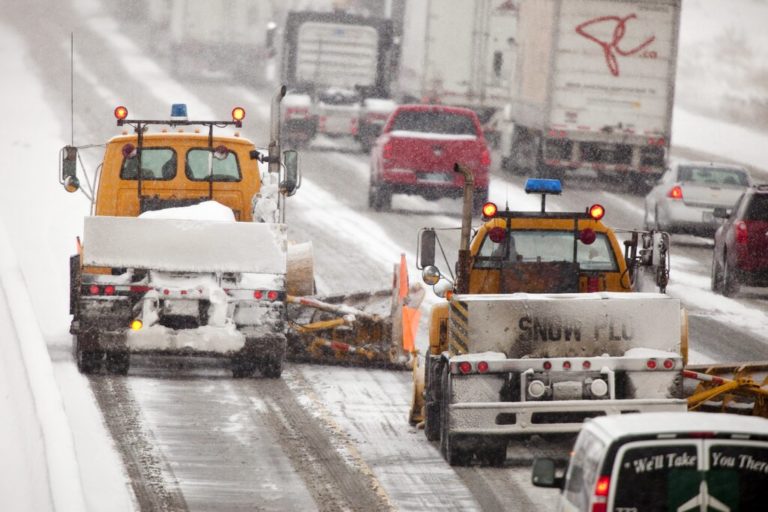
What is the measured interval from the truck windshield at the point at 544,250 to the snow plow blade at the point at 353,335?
290 cm

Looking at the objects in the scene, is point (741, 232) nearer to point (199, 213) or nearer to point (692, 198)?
point (692, 198)

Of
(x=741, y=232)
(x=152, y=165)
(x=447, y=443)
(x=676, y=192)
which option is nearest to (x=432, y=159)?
(x=676, y=192)

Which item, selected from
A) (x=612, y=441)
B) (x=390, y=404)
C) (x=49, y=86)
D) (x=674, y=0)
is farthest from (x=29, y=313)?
(x=49, y=86)

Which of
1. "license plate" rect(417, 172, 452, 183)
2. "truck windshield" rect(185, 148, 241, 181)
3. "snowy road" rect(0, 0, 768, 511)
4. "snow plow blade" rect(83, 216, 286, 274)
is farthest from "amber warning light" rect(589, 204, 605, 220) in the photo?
"license plate" rect(417, 172, 452, 183)

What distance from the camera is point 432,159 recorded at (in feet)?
91.5

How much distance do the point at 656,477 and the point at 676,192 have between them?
20.3m

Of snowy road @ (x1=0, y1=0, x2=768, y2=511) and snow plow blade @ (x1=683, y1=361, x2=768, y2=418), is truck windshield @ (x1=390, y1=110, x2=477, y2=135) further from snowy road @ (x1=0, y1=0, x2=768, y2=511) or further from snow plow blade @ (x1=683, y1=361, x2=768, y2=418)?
snow plow blade @ (x1=683, y1=361, x2=768, y2=418)

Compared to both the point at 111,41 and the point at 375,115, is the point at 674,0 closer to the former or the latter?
the point at 375,115

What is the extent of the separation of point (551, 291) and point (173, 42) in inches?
1388

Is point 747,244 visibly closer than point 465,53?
Yes

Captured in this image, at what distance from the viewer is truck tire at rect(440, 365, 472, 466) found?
12.2 m

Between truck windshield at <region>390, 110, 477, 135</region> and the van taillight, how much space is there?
21.2 metres

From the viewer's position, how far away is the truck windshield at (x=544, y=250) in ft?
44.5

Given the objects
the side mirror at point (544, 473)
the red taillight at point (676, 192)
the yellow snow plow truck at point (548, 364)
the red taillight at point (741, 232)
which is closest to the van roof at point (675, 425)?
the side mirror at point (544, 473)
